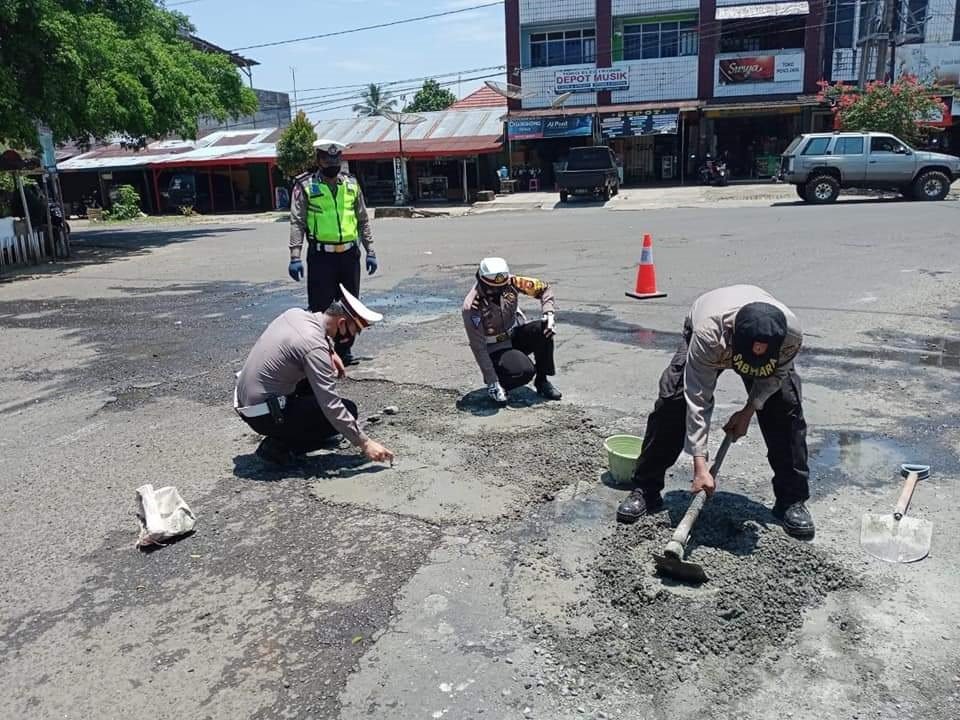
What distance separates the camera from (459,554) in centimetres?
377

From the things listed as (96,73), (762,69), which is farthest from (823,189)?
(96,73)

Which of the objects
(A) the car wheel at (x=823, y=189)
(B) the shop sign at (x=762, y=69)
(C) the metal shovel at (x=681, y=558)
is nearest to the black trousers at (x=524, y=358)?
(C) the metal shovel at (x=681, y=558)

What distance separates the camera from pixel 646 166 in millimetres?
34656

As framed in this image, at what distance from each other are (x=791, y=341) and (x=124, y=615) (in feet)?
10.1

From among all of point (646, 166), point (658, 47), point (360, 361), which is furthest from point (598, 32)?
point (360, 361)

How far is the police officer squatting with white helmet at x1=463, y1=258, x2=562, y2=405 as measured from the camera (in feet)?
18.7

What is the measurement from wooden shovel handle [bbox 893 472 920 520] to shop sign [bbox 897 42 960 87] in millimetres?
31528

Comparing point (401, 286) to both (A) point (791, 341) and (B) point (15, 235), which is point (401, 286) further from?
(B) point (15, 235)

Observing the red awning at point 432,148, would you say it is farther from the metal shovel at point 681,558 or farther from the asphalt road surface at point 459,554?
the metal shovel at point 681,558

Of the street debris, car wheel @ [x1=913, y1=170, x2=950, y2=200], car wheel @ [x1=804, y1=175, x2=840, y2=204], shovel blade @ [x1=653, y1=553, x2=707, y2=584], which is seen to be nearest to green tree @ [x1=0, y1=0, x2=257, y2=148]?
the street debris

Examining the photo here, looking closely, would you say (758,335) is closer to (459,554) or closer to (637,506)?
(637,506)

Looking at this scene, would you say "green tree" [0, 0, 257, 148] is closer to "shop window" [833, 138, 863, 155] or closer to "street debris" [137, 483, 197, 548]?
"street debris" [137, 483, 197, 548]

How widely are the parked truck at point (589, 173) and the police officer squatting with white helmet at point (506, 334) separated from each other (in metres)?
21.5

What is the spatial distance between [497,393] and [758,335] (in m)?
2.68
